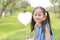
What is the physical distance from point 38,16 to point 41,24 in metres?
0.07

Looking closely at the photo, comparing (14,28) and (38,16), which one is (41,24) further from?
(14,28)

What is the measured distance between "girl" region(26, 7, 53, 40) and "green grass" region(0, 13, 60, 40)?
2.2 inches

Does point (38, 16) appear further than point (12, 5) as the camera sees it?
No

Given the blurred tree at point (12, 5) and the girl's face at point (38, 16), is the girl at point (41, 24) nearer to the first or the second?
the girl's face at point (38, 16)

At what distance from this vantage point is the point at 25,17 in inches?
66.4

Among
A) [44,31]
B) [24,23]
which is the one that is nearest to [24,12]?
[24,23]

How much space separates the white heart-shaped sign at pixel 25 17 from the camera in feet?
5.54

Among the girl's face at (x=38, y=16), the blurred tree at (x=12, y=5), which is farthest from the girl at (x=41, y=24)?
the blurred tree at (x=12, y=5)

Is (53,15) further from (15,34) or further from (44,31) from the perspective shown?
(15,34)

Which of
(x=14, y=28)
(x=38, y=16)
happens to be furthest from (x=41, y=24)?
(x=14, y=28)

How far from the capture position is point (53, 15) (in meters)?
1.75

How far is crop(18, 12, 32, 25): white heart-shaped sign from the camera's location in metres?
1.69

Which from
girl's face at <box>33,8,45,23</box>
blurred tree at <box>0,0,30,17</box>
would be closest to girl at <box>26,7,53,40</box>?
girl's face at <box>33,8,45,23</box>

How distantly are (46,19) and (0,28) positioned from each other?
381 mm
